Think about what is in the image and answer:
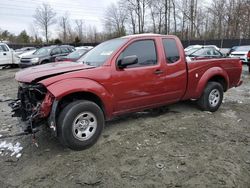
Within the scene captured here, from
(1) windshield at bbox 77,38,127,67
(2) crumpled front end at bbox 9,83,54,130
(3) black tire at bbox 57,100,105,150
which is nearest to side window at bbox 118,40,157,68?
(1) windshield at bbox 77,38,127,67

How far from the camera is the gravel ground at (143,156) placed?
11.0 ft

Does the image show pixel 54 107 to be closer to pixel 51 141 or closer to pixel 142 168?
pixel 51 141

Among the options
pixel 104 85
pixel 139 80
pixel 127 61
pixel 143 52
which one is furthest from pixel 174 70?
pixel 104 85

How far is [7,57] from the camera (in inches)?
700

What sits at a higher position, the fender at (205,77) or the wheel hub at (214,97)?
the fender at (205,77)

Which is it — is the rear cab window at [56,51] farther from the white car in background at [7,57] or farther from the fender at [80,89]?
the fender at [80,89]

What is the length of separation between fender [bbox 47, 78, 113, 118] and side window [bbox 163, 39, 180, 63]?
165 centimetres

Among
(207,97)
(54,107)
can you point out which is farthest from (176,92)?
(54,107)

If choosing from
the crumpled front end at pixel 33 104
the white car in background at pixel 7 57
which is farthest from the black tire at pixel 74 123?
the white car in background at pixel 7 57

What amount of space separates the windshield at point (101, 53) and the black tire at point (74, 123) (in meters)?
0.87

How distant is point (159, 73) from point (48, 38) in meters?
57.6

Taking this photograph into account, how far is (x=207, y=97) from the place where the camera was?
6082 mm

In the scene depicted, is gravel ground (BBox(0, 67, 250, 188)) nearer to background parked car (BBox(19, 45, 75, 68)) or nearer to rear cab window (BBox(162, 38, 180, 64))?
rear cab window (BBox(162, 38, 180, 64))

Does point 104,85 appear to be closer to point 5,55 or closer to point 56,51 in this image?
point 56,51
